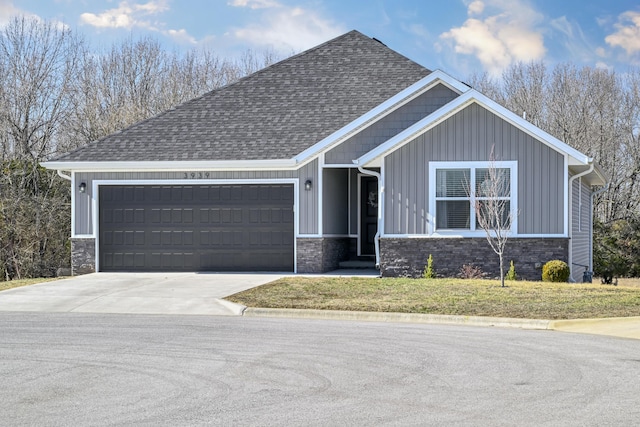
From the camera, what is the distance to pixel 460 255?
21.6 m

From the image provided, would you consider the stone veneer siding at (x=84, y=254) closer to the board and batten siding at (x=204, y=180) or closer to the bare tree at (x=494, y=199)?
the board and batten siding at (x=204, y=180)

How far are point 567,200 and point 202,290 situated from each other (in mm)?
8975

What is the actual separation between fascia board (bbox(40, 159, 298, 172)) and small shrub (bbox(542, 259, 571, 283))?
6.93m

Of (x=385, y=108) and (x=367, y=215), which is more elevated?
(x=385, y=108)

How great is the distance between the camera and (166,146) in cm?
2419

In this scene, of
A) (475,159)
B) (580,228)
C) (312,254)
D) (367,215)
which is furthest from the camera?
(367,215)

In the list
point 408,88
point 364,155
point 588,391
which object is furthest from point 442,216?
point 588,391

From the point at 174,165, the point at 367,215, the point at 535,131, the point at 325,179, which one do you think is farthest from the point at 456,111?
the point at 174,165

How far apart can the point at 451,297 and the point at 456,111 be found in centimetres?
602

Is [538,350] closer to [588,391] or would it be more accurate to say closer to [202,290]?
[588,391]

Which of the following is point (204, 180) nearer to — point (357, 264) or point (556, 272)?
point (357, 264)

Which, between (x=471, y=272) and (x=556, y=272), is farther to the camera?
(x=471, y=272)

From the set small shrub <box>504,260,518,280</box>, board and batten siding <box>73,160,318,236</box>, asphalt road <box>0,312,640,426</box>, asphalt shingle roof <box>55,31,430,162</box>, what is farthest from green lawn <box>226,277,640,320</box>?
asphalt shingle roof <box>55,31,430,162</box>

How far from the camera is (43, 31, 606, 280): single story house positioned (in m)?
21.3
